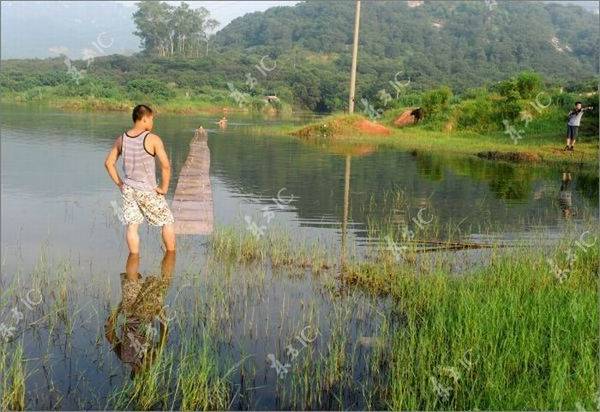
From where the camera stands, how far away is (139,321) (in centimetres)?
568

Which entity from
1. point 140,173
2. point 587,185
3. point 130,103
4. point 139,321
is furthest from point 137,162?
point 130,103

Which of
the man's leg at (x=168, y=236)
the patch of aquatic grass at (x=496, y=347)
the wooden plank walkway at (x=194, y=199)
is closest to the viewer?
the patch of aquatic grass at (x=496, y=347)

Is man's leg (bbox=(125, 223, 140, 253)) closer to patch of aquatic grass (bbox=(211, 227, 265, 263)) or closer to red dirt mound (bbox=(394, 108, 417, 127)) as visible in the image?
patch of aquatic grass (bbox=(211, 227, 265, 263))

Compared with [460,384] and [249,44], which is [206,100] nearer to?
[460,384]

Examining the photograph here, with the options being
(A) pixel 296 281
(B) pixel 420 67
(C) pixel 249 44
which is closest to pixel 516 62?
(B) pixel 420 67

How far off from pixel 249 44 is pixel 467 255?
15664 cm

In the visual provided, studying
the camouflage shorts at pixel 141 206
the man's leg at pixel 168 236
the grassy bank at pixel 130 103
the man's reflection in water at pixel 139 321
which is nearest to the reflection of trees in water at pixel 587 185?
the man's leg at pixel 168 236

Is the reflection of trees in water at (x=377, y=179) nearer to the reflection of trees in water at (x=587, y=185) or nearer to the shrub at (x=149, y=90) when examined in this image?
the reflection of trees in water at (x=587, y=185)

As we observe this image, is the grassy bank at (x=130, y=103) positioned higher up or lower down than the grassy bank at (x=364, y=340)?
higher up

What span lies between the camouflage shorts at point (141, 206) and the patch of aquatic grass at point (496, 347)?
3.09 metres

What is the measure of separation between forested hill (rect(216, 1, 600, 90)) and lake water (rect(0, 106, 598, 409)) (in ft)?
267

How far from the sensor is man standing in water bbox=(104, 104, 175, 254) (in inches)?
295

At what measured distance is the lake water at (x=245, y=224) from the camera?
16.5ft

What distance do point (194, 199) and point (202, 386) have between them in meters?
8.65
